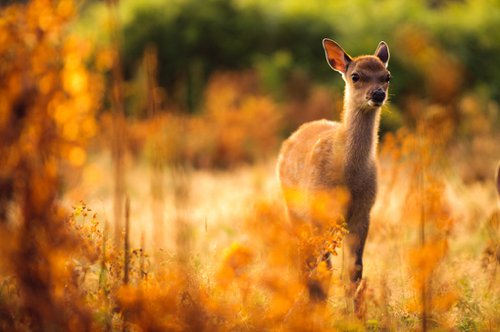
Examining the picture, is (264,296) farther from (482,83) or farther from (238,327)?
(482,83)

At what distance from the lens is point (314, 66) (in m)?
16.1

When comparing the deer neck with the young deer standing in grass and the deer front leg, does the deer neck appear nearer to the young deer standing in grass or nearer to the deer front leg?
the young deer standing in grass

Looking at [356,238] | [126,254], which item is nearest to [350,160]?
[356,238]

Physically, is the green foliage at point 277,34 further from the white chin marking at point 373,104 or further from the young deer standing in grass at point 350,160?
the white chin marking at point 373,104

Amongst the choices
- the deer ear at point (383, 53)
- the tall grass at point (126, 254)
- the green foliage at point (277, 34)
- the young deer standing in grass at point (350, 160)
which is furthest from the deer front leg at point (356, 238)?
the green foliage at point (277, 34)

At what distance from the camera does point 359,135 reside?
18.2 feet

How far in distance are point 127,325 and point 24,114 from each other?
49.0 inches

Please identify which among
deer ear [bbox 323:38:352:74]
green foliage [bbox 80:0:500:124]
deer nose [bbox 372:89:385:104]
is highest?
green foliage [bbox 80:0:500:124]

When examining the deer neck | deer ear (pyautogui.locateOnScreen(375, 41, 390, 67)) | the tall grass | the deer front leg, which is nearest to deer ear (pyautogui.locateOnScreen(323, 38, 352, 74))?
deer ear (pyautogui.locateOnScreen(375, 41, 390, 67))

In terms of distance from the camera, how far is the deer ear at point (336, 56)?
5.92 m

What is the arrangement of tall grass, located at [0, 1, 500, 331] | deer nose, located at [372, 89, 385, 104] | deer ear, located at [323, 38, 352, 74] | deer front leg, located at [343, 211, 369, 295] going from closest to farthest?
tall grass, located at [0, 1, 500, 331], deer front leg, located at [343, 211, 369, 295], deer nose, located at [372, 89, 385, 104], deer ear, located at [323, 38, 352, 74]

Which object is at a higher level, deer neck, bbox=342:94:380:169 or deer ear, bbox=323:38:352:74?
deer ear, bbox=323:38:352:74

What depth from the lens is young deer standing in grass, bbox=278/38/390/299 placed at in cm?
530

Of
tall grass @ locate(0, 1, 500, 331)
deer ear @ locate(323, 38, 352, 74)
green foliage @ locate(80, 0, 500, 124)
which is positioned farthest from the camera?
green foliage @ locate(80, 0, 500, 124)
